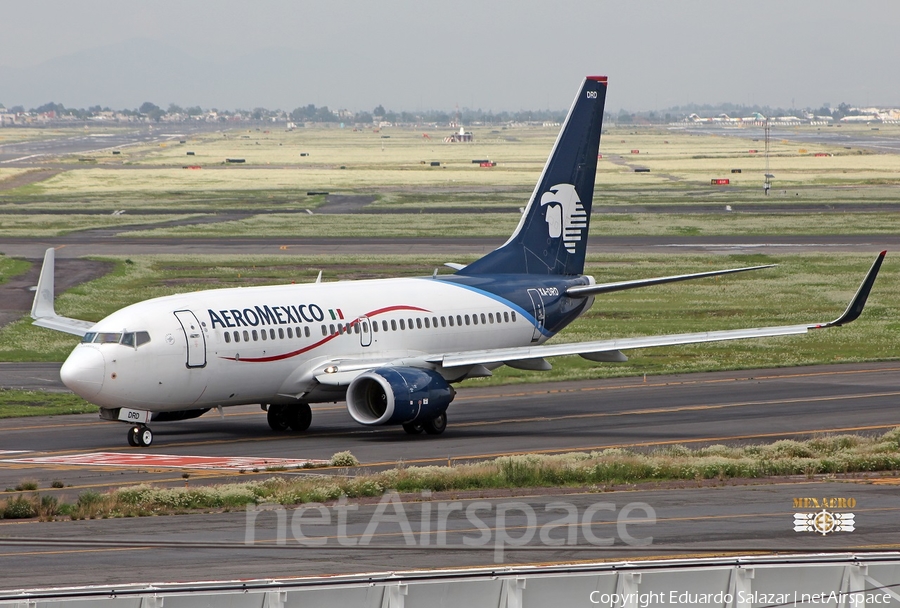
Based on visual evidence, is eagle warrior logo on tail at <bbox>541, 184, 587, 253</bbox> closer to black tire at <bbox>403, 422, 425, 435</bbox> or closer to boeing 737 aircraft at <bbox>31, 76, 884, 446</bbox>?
boeing 737 aircraft at <bbox>31, 76, 884, 446</bbox>

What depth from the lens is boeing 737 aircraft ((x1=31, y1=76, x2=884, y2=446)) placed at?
120ft

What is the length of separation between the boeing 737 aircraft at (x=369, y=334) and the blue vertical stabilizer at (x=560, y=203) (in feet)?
0.15

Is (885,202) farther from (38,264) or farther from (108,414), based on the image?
(108,414)

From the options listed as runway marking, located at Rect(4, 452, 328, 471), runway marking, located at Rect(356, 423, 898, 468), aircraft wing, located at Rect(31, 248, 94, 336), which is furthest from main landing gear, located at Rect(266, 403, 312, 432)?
runway marking, located at Rect(356, 423, 898, 468)

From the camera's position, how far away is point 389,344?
136 ft

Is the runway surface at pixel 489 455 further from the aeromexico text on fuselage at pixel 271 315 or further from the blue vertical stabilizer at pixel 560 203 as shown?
the blue vertical stabilizer at pixel 560 203

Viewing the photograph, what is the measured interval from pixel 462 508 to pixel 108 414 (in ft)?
45.3

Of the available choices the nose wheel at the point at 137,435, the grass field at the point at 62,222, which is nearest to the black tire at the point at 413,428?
the nose wheel at the point at 137,435

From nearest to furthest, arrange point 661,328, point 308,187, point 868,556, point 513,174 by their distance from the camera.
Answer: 1. point 868,556
2. point 661,328
3. point 308,187
4. point 513,174

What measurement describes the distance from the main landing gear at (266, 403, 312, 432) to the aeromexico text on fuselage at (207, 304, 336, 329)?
320 centimetres

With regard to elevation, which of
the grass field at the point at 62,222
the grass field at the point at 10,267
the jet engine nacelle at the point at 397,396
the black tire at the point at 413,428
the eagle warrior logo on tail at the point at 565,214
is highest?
the eagle warrior logo on tail at the point at 565,214

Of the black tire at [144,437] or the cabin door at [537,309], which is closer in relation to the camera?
the black tire at [144,437]

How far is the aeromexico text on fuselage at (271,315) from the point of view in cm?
3778

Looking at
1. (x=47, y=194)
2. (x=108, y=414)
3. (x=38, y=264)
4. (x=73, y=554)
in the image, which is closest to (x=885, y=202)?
(x=38, y=264)
